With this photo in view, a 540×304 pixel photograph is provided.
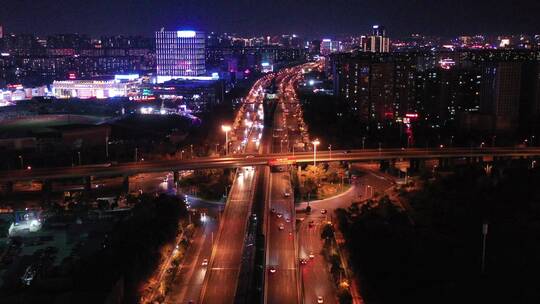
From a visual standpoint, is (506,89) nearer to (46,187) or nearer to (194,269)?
(46,187)

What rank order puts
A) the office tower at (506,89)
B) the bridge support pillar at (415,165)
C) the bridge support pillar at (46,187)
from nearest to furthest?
1. the bridge support pillar at (46,187)
2. the bridge support pillar at (415,165)
3. the office tower at (506,89)

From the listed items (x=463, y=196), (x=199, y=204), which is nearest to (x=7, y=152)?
(x=199, y=204)

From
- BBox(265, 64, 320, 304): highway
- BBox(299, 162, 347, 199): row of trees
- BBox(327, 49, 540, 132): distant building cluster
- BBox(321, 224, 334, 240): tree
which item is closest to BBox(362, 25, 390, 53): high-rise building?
BBox(327, 49, 540, 132): distant building cluster

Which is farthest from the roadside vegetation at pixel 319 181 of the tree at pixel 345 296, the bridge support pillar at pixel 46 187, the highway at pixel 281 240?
the bridge support pillar at pixel 46 187

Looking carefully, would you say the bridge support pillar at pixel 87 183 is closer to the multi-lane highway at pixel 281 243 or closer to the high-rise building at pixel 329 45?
the multi-lane highway at pixel 281 243

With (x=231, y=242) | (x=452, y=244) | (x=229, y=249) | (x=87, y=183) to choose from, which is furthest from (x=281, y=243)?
(x=87, y=183)

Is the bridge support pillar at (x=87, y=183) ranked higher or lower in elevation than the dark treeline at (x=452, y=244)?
higher

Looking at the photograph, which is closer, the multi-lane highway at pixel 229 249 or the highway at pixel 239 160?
the multi-lane highway at pixel 229 249
